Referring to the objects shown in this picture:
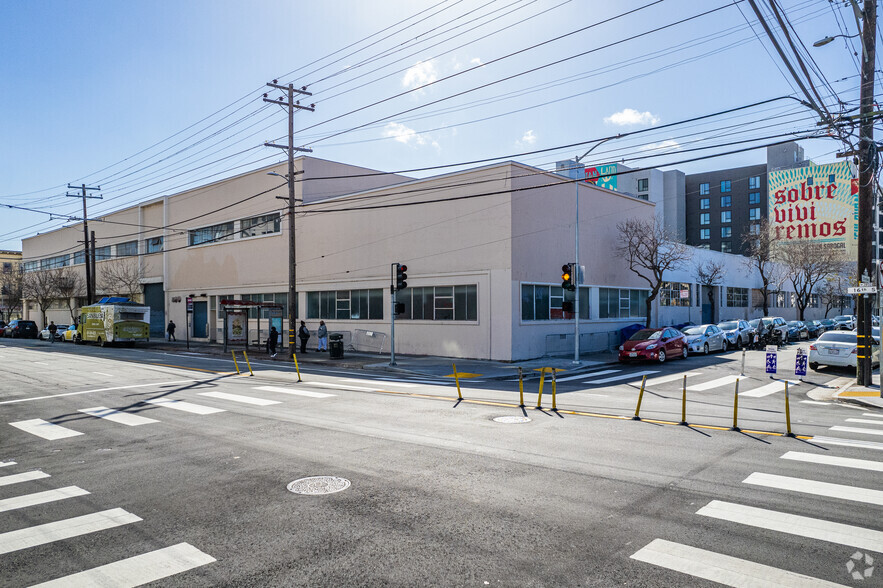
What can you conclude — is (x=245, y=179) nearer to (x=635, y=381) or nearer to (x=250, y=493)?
(x=635, y=381)

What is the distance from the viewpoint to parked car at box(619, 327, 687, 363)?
79.7 feet

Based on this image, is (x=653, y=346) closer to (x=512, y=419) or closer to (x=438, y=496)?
(x=512, y=419)

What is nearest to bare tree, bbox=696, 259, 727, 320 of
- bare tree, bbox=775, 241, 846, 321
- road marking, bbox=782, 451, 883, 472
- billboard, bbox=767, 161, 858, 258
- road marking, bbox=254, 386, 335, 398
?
bare tree, bbox=775, 241, 846, 321

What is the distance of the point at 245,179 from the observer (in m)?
40.6

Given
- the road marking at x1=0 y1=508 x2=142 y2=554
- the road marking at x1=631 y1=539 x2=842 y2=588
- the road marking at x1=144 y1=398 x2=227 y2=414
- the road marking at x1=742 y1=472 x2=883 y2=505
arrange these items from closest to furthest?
the road marking at x1=631 y1=539 x2=842 y2=588
the road marking at x1=0 y1=508 x2=142 y2=554
the road marking at x1=742 y1=472 x2=883 y2=505
the road marking at x1=144 y1=398 x2=227 y2=414

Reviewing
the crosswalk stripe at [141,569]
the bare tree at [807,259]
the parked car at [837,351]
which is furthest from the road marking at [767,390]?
the bare tree at [807,259]

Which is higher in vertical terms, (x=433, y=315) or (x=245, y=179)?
(x=245, y=179)

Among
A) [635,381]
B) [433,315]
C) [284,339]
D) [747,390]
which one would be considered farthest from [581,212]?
[284,339]

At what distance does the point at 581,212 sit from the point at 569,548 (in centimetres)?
2710

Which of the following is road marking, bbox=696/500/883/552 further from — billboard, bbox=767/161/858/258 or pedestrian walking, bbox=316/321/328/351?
billboard, bbox=767/161/858/258

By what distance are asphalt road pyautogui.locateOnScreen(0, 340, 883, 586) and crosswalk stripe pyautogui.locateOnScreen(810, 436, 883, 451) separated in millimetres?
62

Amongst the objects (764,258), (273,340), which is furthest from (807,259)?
(273,340)

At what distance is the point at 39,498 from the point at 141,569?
292 centimetres

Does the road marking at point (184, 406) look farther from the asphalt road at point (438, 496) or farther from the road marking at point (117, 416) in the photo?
the road marking at point (117, 416)
